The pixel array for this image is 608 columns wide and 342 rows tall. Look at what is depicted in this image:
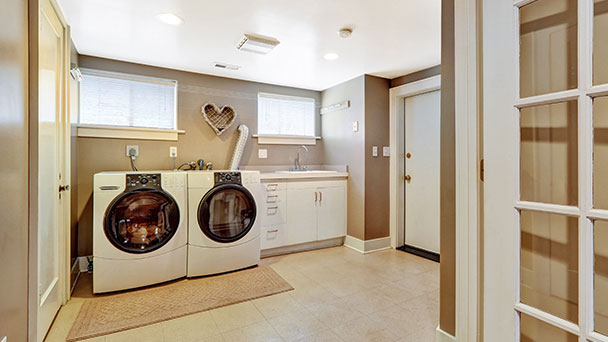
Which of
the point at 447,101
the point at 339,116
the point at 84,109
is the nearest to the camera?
the point at 447,101

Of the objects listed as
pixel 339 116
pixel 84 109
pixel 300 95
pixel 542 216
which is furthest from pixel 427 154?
pixel 84 109

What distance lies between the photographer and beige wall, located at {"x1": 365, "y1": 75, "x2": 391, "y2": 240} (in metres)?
3.53

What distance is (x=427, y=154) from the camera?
3449 millimetres

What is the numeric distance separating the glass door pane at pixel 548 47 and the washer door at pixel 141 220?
2639 millimetres

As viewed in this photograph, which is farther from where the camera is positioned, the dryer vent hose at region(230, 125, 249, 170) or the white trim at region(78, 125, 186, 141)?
the dryer vent hose at region(230, 125, 249, 170)

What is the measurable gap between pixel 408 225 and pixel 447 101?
241 centimetres

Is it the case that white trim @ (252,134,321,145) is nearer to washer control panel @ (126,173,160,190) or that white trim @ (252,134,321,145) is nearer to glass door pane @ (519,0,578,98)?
washer control panel @ (126,173,160,190)

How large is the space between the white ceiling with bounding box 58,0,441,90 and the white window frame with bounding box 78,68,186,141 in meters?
0.18

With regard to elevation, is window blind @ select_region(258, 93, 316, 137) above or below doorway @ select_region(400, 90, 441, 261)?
above

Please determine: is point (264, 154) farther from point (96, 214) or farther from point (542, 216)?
point (542, 216)

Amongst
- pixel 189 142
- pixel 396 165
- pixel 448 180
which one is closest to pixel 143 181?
pixel 189 142

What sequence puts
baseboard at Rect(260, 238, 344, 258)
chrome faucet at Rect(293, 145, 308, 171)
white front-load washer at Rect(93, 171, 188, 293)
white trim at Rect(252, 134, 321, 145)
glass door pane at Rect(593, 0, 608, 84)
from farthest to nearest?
1. chrome faucet at Rect(293, 145, 308, 171)
2. white trim at Rect(252, 134, 321, 145)
3. baseboard at Rect(260, 238, 344, 258)
4. white front-load washer at Rect(93, 171, 188, 293)
5. glass door pane at Rect(593, 0, 608, 84)

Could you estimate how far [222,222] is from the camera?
285 centimetres

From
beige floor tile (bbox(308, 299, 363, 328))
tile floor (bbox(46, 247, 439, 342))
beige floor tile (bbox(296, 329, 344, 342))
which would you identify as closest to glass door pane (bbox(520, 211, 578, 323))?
tile floor (bbox(46, 247, 439, 342))
